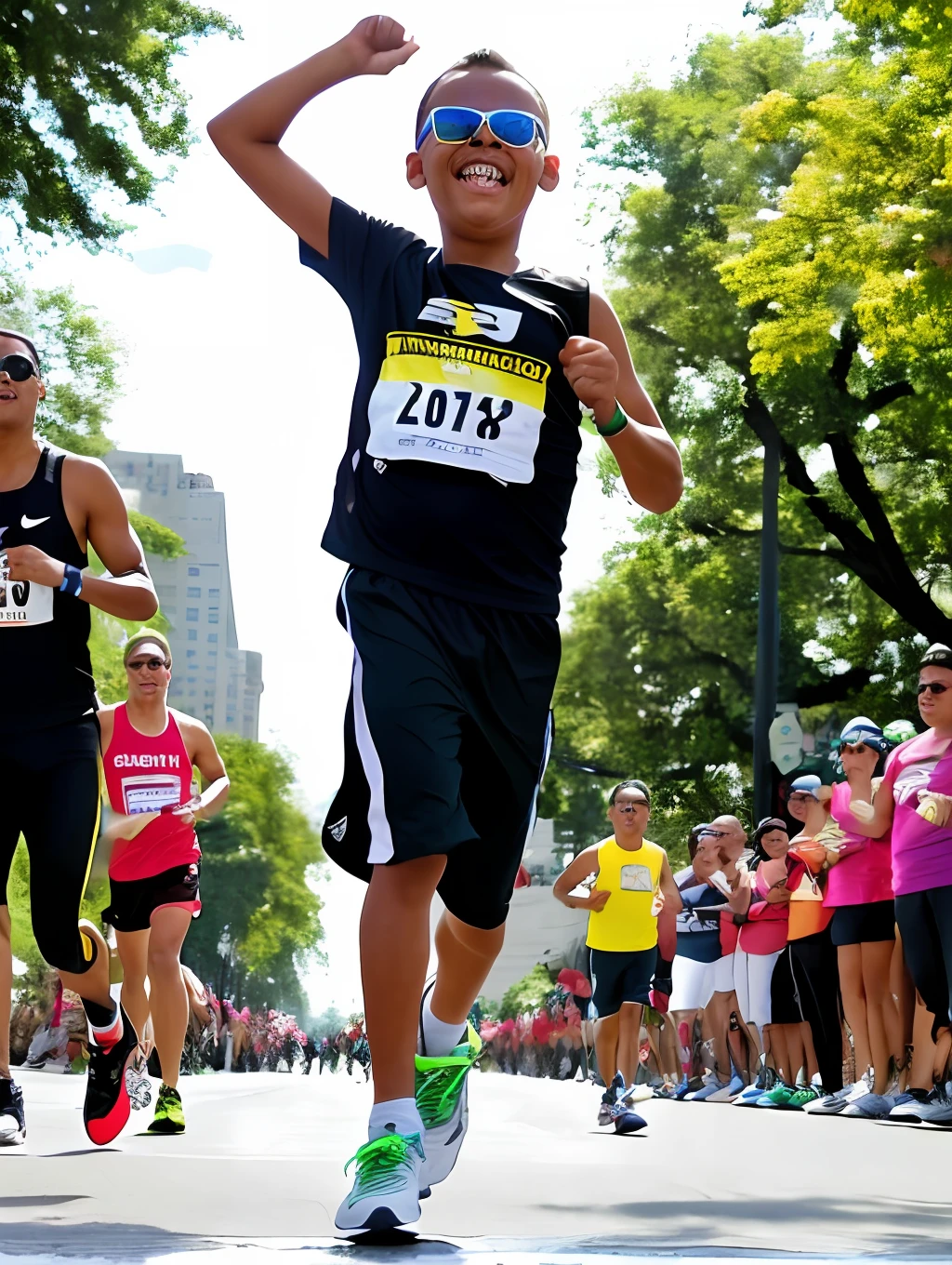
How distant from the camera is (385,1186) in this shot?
2846 millimetres

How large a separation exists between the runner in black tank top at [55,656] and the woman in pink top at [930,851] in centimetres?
358

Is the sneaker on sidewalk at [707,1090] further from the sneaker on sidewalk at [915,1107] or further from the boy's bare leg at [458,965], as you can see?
the boy's bare leg at [458,965]

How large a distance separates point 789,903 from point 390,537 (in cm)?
681

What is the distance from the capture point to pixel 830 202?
16.1 m

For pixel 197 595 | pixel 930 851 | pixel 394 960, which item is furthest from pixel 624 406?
pixel 197 595

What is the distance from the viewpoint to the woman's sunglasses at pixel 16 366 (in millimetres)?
4781

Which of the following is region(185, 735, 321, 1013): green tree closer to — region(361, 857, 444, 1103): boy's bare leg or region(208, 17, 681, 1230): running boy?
region(208, 17, 681, 1230): running boy

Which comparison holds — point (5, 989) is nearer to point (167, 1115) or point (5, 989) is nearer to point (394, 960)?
point (167, 1115)

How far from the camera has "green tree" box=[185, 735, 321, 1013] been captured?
3262 cm

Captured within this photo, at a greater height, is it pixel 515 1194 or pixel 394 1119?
pixel 394 1119

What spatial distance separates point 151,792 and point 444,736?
151 inches

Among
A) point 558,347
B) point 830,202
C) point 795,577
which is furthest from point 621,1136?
point 795,577

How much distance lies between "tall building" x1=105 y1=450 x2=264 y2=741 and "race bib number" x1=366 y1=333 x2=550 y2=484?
21709 mm

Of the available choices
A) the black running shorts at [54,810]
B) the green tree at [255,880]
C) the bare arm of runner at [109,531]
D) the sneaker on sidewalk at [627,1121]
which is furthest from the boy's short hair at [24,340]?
the green tree at [255,880]
